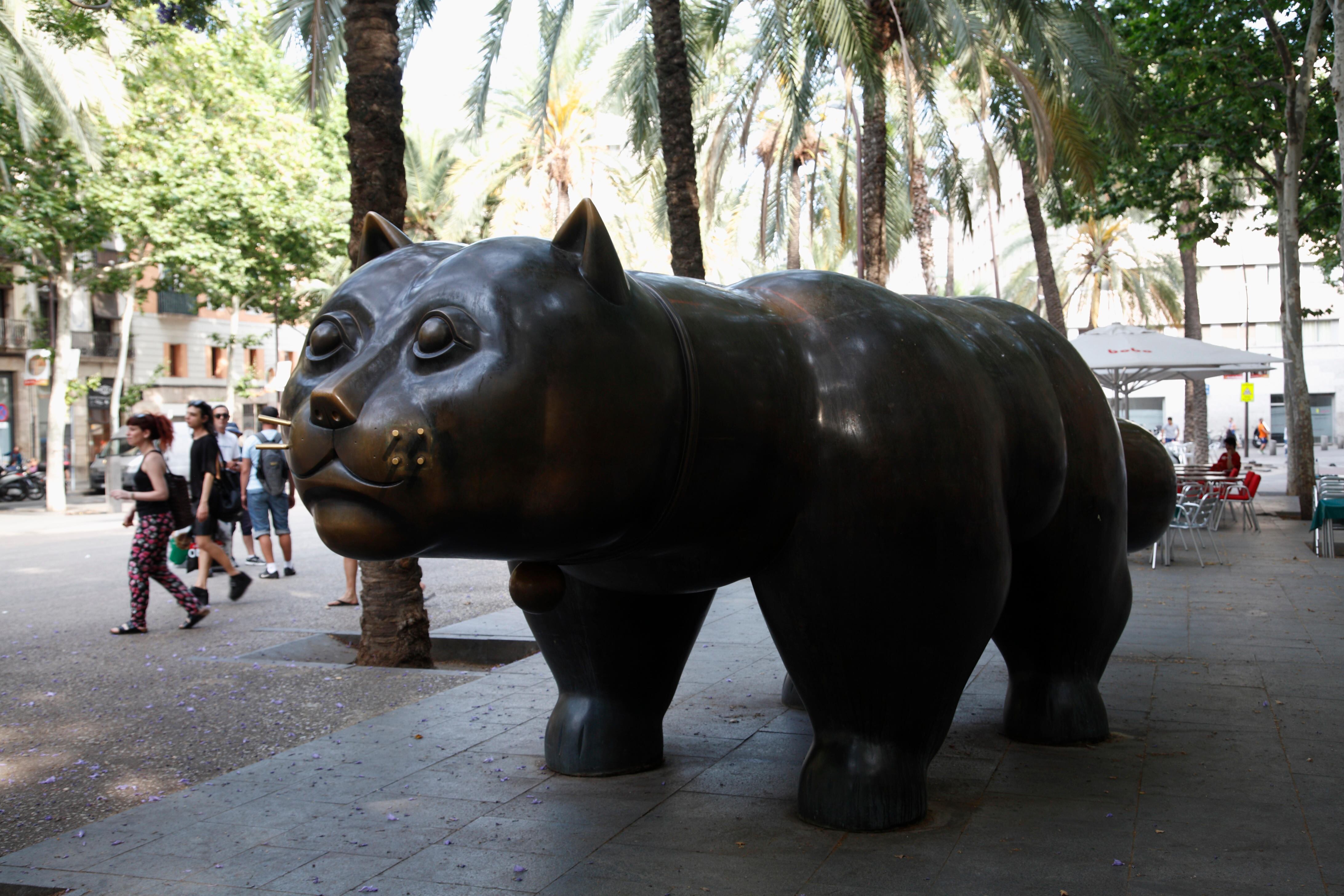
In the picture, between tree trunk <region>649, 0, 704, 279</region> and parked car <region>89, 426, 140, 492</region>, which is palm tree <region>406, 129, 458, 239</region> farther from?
tree trunk <region>649, 0, 704, 279</region>

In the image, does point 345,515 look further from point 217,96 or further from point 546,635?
point 217,96

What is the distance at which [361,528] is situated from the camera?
2.57 m

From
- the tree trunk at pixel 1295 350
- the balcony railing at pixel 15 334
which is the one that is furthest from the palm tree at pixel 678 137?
the balcony railing at pixel 15 334

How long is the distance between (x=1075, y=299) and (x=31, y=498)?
36531 millimetres

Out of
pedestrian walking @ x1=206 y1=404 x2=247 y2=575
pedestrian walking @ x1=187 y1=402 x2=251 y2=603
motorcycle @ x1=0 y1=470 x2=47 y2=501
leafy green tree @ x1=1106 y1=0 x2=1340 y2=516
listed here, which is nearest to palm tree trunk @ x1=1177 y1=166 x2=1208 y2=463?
leafy green tree @ x1=1106 y1=0 x2=1340 y2=516

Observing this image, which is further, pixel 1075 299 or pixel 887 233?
pixel 1075 299

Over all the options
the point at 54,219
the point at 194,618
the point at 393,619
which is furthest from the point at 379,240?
the point at 54,219

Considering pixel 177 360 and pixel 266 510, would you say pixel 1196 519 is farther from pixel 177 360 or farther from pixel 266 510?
pixel 177 360

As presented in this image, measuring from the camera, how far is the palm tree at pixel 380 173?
6.55 m

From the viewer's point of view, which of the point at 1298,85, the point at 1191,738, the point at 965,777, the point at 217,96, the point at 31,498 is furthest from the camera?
the point at 31,498

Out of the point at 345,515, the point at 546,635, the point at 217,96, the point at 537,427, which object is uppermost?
the point at 217,96

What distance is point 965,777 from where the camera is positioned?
393 centimetres

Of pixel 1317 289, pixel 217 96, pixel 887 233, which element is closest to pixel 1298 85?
pixel 887 233

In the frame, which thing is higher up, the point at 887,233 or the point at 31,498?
the point at 887,233
